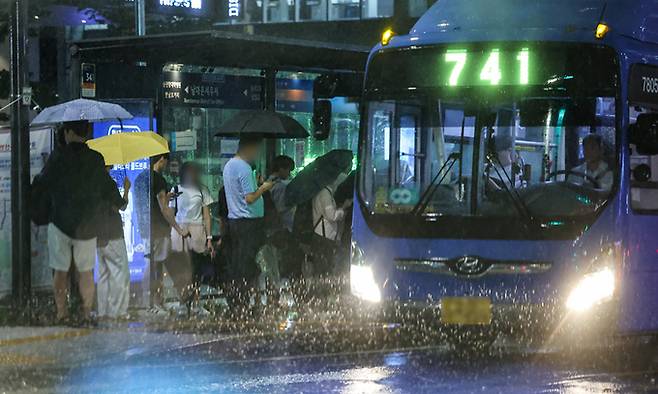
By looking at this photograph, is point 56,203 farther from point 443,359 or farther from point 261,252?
point 443,359

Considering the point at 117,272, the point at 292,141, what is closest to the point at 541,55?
the point at 117,272

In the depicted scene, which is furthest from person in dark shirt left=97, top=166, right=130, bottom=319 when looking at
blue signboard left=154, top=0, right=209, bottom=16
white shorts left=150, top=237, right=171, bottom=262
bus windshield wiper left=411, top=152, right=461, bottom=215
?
blue signboard left=154, top=0, right=209, bottom=16

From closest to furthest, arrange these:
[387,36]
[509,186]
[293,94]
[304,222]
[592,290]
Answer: [592,290], [509,186], [387,36], [304,222], [293,94]

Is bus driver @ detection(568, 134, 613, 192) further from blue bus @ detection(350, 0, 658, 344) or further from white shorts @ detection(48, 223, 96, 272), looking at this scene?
white shorts @ detection(48, 223, 96, 272)

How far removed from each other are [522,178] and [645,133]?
1.02 meters

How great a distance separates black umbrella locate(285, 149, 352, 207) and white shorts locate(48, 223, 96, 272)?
2704 millimetres

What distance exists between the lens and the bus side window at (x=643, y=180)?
9.69m

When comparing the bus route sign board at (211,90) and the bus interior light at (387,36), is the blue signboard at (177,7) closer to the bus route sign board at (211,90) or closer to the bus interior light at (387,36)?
the bus route sign board at (211,90)

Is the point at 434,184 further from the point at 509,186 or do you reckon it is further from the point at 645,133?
the point at 645,133

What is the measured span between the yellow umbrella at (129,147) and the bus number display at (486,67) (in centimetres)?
409

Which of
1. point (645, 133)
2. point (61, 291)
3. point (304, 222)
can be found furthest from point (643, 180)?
point (61, 291)

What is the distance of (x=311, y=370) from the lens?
9.81 meters

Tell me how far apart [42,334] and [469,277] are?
177 inches

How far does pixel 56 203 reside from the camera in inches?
483
